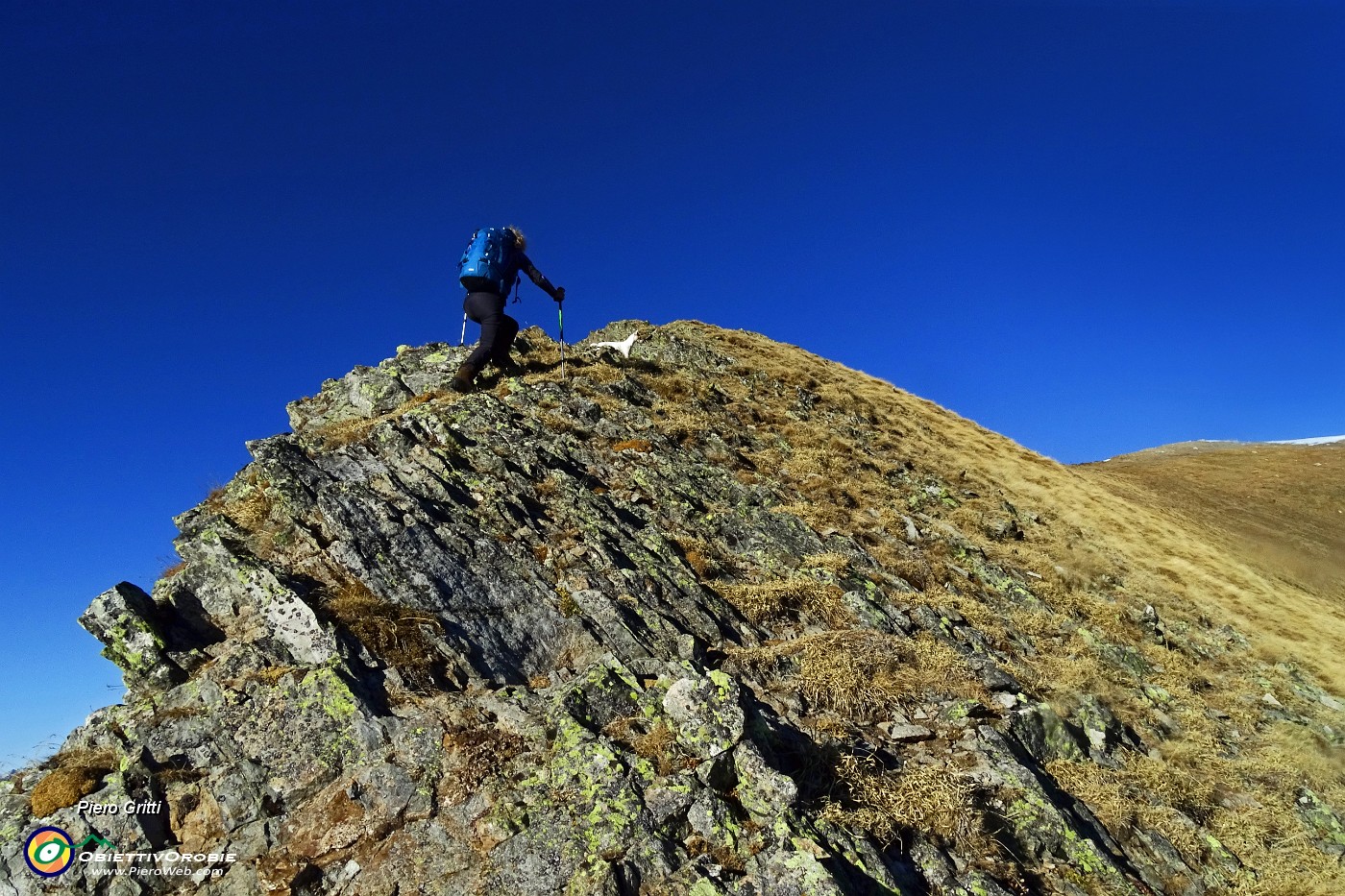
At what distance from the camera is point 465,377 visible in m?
17.2

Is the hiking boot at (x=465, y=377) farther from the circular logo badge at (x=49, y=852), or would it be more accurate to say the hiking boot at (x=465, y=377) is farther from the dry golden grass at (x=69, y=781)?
the circular logo badge at (x=49, y=852)

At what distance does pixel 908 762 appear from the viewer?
29.2ft

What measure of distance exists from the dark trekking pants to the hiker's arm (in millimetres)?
960

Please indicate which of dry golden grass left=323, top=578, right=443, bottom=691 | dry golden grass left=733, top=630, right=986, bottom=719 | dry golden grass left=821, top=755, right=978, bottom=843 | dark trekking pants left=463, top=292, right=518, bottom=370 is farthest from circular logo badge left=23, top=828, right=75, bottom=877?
dark trekking pants left=463, top=292, right=518, bottom=370

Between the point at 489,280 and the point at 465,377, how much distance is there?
Result: 242 centimetres

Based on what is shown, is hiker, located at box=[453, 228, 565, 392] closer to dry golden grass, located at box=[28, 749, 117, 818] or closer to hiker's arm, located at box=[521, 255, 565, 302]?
hiker's arm, located at box=[521, 255, 565, 302]

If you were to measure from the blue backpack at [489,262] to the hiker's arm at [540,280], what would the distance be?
0.34 m

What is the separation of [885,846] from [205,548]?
959cm

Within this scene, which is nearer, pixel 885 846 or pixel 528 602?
pixel 885 846

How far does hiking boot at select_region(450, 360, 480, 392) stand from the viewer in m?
17.2

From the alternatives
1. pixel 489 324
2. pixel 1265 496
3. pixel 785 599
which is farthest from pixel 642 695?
pixel 1265 496

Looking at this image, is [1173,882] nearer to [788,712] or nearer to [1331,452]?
[788,712]

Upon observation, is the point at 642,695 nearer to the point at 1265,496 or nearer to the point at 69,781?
the point at 69,781

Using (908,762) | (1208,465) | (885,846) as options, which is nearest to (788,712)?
(908,762)
